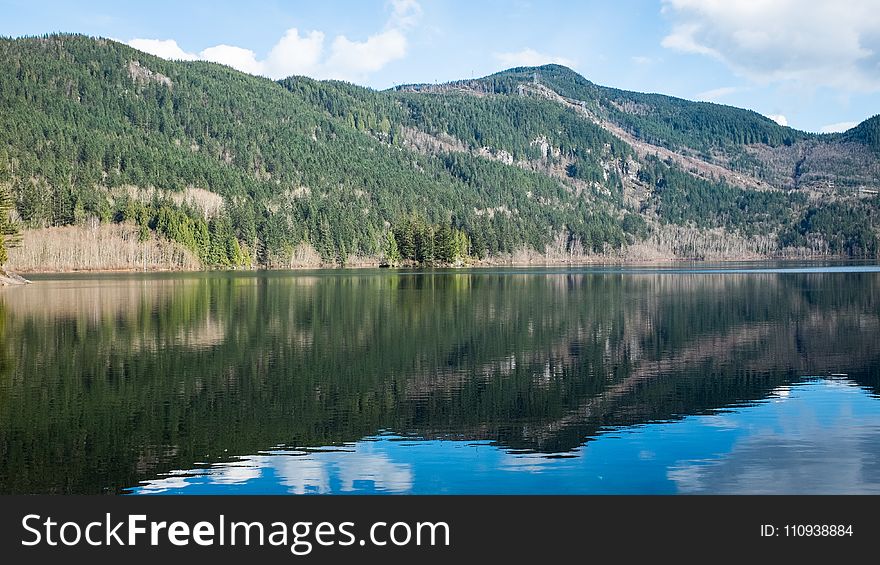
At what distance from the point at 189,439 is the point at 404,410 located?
7.87 metres

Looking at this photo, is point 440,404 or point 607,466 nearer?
point 607,466

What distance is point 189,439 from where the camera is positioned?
89.7ft

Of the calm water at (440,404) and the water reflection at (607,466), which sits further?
the calm water at (440,404)

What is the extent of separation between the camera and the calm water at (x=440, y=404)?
2319 cm

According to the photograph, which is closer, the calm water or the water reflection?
the water reflection

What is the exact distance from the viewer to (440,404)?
1293 inches

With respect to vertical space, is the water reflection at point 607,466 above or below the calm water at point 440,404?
below

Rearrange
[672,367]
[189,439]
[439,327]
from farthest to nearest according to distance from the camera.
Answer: [439,327]
[672,367]
[189,439]

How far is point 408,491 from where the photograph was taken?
21.7 meters

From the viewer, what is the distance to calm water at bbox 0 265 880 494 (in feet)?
76.1

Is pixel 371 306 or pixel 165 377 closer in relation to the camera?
pixel 165 377
